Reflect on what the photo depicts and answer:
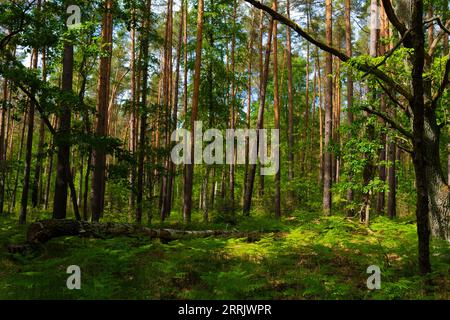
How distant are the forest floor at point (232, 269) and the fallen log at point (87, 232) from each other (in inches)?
8.4

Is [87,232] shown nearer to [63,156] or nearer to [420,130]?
[63,156]

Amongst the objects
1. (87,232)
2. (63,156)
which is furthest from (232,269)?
(63,156)

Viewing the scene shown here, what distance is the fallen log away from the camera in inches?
317

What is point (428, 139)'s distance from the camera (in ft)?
24.3

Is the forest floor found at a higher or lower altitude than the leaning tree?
lower

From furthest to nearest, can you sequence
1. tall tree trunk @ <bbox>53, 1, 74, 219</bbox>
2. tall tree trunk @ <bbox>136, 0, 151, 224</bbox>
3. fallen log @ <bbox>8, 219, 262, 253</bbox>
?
1. tall tree trunk @ <bbox>136, 0, 151, 224</bbox>
2. tall tree trunk @ <bbox>53, 1, 74, 219</bbox>
3. fallen log @ <bbox>8, 219, 262, 253</bbox>

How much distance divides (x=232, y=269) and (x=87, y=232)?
446cm

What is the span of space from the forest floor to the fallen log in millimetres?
213

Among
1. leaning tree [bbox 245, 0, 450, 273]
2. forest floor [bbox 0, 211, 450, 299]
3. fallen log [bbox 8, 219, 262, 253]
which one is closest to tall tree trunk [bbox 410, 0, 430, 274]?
leaning tree [bbox 245, 0, 450, 273]

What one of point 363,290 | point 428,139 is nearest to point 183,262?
point 363,290

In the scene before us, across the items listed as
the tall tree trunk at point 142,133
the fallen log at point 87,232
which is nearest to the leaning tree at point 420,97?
the fallen log at point 87,232

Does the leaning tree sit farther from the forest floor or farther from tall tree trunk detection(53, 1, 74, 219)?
tall tree trunk detection(53, 1, 74, 219)
